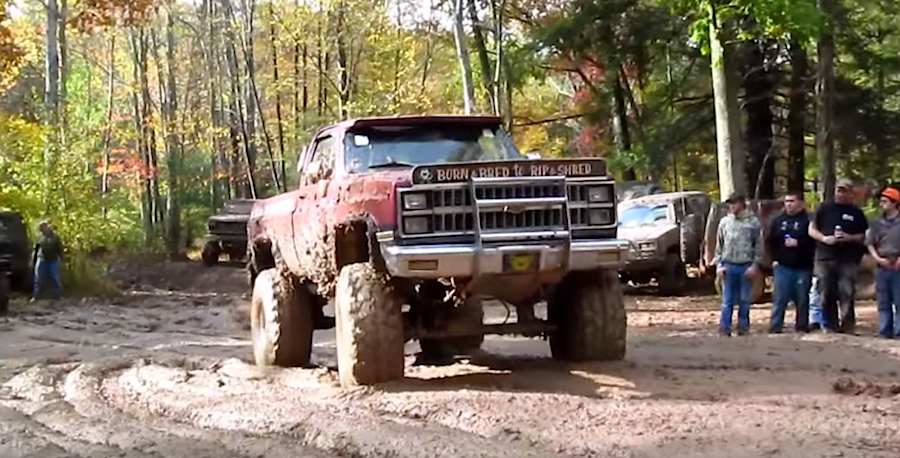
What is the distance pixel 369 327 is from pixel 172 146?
129 ft

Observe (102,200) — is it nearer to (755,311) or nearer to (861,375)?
(755,311)

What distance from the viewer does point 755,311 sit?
16.3 meters

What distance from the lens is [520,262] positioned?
8469 millimetres

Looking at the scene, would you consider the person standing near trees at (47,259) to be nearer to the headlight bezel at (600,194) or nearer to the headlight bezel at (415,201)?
the headlight bezel at (415,201)

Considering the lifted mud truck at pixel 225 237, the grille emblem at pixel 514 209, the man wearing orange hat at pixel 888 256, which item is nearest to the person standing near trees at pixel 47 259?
the lifted mud truck at pixel 225 237

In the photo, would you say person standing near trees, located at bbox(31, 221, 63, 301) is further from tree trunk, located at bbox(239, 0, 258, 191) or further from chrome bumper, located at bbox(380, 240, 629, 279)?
tree trunk, located at bbox(239, 0, 258, 191)

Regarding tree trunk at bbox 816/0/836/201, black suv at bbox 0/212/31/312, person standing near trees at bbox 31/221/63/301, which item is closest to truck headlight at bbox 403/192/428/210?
black suv at bbox 0/212/31/312

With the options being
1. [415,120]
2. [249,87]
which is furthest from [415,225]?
→ [249,87]

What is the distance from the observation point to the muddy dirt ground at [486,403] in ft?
21.7

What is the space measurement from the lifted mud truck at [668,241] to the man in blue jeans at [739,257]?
250 inches

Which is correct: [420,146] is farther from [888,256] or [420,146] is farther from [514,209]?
[888,256]

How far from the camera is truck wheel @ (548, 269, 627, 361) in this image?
9.60 m

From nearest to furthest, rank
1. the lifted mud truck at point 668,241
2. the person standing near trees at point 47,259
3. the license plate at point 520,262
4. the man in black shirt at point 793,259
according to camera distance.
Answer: the license plate at point 520,262 → the man in black shirt at point 793,259 → the lifted mud truck at point 668,241 → the person standing near trees at point 47,259

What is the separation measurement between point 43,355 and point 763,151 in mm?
20917
